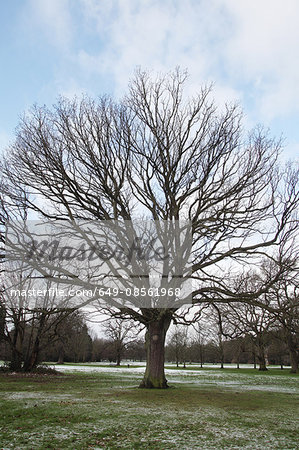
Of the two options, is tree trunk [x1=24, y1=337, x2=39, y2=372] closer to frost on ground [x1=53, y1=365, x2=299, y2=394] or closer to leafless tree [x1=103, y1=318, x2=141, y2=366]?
leafless tree [x1=103, y1=318, x2=141, y2=366]

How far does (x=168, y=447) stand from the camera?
5488mm

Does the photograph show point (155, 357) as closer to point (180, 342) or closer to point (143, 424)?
point (143, 424)

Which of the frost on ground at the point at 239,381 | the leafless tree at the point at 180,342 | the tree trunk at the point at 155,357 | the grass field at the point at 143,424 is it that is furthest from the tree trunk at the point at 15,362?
the leafless tree at the point at 180,342

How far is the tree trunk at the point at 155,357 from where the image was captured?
14555 millimetres

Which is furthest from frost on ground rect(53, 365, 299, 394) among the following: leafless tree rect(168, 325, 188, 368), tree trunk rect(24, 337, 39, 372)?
leafless tree rect(168, 325, 188, 368)

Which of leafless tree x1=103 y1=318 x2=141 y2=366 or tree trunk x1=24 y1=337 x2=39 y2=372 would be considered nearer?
leafless tree x1=103 y1=318 x2=141 y2=366

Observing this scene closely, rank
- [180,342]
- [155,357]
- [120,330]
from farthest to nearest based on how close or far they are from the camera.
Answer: [180,342] < [120,330] < [155,357]

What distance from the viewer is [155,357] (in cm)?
1474

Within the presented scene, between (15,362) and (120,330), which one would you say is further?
(120,330)

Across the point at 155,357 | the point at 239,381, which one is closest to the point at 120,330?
the point at 239,381

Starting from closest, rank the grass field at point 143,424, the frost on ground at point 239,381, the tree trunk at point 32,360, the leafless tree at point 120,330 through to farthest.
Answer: the grass field at point 143,424 → the frost on ground at point 239,381 → the leafless tree at point 120,330 → the tree trunk at point 32,360

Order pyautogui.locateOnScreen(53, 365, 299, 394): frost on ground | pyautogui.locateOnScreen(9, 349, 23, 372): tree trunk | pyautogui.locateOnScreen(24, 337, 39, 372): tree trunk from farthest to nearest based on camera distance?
pyautogui.locateOnScreen(24, 337, 39, 372): tree trunk
pyautogui.locateOnScreen(9, 349, 23, 372): tree trunk
pyautogui.locateOnScreen(53, 365, 299, 394): frost on ground

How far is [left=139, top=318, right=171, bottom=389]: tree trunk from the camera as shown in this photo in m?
14.6

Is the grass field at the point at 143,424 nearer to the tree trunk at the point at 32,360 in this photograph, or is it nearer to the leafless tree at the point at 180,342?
the tree trunk at the point at 32,360
